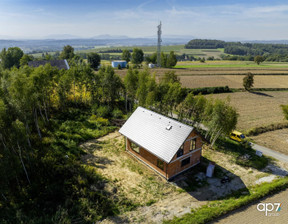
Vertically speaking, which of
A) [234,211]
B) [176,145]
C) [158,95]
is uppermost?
[158,95]

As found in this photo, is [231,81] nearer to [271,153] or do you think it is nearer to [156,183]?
[271,153]

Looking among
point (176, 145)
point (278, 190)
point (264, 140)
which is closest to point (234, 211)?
point (278, 190)

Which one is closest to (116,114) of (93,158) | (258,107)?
(93,158)

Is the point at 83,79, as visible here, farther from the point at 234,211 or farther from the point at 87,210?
the point at 234,211

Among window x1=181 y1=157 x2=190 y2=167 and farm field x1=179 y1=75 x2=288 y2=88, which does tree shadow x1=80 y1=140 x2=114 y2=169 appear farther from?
farm field x1=179 y1=75 x2=288 y2=88

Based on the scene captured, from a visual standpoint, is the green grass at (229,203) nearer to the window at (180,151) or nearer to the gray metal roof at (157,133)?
the gray metal roof at (157,133)

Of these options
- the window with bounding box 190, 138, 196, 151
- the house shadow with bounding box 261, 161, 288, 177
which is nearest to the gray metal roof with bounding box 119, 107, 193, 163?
the window with bounding box 190, 138, 196, 151
